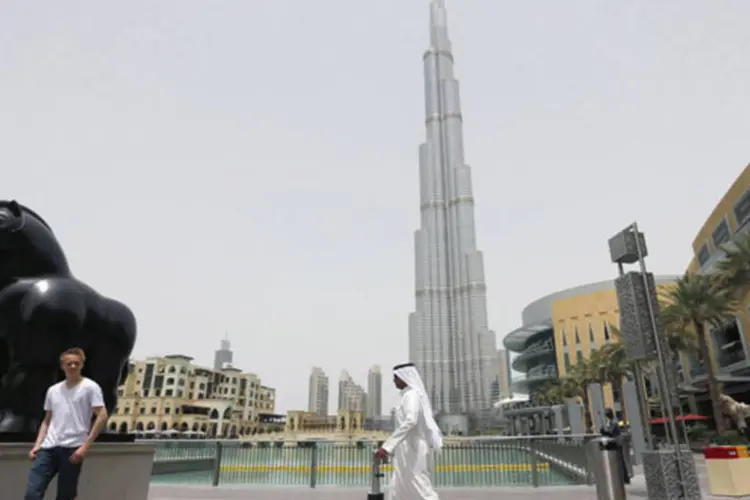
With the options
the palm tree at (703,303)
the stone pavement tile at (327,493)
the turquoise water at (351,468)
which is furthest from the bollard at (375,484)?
the palm tree at (703,303)

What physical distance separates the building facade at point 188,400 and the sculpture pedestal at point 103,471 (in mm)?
58454

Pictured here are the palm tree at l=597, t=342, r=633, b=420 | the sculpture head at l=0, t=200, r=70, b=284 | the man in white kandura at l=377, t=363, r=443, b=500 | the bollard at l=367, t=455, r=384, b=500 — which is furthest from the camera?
the palm tree at l=597, t=342, r=633, b=420

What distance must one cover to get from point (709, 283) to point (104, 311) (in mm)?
29056

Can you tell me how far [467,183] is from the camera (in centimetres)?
12606

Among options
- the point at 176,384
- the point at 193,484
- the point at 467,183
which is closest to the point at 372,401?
the point at 467,183

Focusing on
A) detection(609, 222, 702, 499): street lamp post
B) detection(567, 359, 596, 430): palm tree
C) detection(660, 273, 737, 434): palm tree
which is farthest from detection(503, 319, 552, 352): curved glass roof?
detection(609, 222, 702, 499): street lamp post

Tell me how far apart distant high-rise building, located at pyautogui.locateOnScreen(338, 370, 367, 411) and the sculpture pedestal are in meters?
180

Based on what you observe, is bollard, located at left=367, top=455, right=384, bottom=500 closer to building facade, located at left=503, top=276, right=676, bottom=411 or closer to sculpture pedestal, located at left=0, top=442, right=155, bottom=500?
sculpture pedestal, located at left=0, top=442, right=155, bottom=500

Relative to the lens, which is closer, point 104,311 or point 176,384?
point 104,311

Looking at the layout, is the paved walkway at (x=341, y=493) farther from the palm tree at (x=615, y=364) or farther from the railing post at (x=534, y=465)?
the palm tree at (x=615, y=364)

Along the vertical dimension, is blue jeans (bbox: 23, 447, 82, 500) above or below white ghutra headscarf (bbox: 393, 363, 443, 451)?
below

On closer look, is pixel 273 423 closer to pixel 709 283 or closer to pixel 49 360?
pixel 709 283

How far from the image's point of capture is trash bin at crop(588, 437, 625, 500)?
20.5 ft

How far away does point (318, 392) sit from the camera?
18038cm
